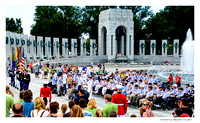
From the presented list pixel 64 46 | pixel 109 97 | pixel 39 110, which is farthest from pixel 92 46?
pixel 39 110

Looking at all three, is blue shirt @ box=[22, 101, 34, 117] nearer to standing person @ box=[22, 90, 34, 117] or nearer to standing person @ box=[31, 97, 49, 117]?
standing person @ box=[22, 90, 34, 117]

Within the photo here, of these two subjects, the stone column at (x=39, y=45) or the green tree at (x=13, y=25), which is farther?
the green tree at (x=13, y=25)

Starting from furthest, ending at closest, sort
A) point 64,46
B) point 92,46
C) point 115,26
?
point 92,46 < point 115,26 < point 64,46

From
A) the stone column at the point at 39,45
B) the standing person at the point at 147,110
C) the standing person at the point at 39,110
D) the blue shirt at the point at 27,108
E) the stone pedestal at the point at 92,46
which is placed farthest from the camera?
the stone pedestal at the point at 92,46

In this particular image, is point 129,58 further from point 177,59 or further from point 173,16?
point 173,16

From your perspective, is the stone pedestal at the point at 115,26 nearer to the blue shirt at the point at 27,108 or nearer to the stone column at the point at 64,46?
the stone column at the point at 64,46

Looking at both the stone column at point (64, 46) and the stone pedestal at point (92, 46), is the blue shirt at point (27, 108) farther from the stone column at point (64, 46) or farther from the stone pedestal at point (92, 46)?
the stone pedestal at point (92, 46)

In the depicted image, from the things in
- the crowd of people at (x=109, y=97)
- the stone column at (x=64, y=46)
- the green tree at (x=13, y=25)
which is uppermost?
the green tree at (x=13, y=25)

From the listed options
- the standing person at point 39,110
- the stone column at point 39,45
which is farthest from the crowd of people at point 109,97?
the stone column at point 39,45

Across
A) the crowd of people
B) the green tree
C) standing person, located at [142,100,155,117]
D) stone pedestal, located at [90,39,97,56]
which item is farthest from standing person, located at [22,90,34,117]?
the green tree

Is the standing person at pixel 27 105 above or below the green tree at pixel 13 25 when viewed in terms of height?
below

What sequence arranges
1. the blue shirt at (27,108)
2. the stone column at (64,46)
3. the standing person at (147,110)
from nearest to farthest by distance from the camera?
the standing person at (147,110) < the blue shirt at (27,108) < the stone column at (64,46)

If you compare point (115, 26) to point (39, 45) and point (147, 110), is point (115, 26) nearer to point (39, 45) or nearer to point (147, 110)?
point (39, 45)
